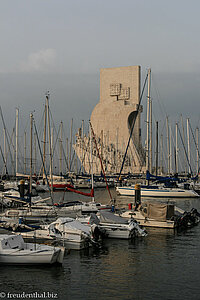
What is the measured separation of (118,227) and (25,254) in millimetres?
6466

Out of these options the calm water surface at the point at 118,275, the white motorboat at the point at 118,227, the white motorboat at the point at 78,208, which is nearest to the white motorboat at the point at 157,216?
the white motorboat at the point at 118,227

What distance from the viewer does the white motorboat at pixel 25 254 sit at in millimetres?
14633

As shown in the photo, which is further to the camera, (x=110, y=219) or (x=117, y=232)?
(x=110, y=219)

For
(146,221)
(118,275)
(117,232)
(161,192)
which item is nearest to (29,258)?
(118,275)

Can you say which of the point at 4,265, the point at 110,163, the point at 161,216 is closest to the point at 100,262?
the point at 4,265

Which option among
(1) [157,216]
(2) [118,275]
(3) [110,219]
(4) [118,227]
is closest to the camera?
(2) [118,275]

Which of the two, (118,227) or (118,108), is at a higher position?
(118,108)

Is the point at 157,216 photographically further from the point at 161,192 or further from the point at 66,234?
the point at 161,192

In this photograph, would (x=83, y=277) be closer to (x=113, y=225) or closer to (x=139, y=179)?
(x=113, y=225)

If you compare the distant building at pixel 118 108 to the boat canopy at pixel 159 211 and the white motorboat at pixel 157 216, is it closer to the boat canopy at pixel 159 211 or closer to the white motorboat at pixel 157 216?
the white motorboat at pixel 157 216

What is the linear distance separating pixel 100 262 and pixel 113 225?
458 centimetres

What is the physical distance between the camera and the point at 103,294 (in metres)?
12.2

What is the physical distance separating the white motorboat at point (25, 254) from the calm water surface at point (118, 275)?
0.26 metres

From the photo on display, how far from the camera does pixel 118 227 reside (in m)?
20.1
